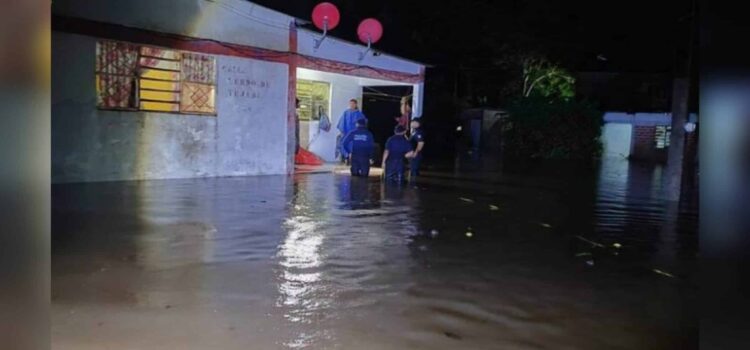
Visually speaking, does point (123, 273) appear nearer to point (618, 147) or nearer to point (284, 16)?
point (284, 16)

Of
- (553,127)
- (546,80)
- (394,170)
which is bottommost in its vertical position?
(394,170)

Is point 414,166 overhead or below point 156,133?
below

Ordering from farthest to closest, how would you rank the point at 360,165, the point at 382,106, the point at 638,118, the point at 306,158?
1. the point at 638,118
2. the point at 382,106
3. the point at 306,158
4. the point at 360,165

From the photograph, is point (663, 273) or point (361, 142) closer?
point (663, 273)

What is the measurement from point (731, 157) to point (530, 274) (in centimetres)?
457

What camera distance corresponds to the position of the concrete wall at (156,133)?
37.2ft

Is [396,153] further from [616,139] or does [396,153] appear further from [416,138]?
[616,139]

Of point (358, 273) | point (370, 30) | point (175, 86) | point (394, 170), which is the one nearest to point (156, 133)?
point (175, 86)

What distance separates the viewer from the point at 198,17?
1308 cm

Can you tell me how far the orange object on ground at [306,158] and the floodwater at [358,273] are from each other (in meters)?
6.43

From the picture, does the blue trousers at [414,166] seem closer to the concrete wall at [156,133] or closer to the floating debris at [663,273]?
the concrete wall at [156,133]

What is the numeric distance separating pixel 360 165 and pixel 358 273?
375 inches

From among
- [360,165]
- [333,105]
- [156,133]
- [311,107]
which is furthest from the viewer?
[333,105]

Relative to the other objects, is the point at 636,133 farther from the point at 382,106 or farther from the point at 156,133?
the point at 156,133
